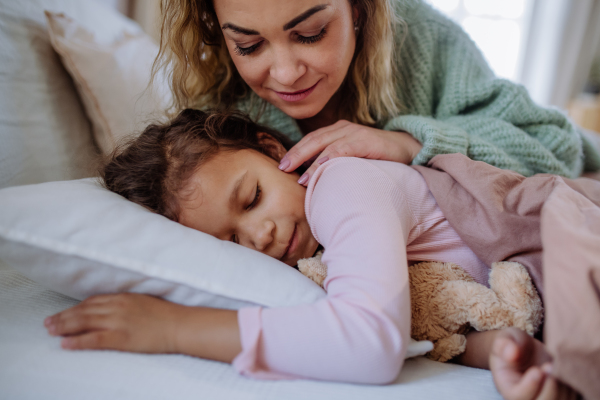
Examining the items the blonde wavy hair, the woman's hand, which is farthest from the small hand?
the blonde wavy hair

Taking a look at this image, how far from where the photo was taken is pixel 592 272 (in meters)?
0.51

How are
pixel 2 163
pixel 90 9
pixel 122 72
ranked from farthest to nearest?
pixel 90 9 → pixel 122 72 → pixel 2 163

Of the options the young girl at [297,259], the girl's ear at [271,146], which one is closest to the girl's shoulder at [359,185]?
the young girl at [297,259]

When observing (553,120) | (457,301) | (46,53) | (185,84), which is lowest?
(457,301)

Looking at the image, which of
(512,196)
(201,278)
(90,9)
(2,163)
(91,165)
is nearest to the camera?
(201,278)

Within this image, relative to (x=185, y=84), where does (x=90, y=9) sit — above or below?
above

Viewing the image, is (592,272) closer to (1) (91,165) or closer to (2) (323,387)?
(2) (323,387)

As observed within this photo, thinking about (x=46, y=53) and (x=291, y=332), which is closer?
(x=291, y=332)

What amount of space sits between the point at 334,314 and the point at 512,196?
1.42 feet

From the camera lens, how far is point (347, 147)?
98cm

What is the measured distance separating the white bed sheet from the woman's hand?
1 cm

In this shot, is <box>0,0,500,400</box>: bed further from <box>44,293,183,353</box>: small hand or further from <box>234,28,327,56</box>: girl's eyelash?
<box>234,28,327,56</box>: girl's eyelash

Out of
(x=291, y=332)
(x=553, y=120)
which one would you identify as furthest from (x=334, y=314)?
(x=553, y=120)

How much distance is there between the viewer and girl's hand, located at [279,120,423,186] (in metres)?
0.96
